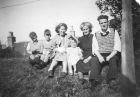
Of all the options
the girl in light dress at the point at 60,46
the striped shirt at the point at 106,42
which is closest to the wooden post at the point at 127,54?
the striped shirt at the point at 106,42

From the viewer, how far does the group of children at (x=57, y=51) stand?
3.97 metres

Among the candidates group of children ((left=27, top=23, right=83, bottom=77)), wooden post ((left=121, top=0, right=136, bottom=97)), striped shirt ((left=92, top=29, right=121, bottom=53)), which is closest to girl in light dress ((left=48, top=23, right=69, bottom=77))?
group of children ((left=27, top=23, right=83, bottom=77))

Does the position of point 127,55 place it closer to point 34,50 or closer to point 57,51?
point 57,51

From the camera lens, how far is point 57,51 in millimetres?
4219

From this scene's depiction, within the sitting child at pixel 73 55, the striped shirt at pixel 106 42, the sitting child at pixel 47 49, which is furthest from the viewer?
the sitting child at pixel 47 49

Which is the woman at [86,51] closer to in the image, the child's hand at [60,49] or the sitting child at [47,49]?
the child's hand at [60,49]

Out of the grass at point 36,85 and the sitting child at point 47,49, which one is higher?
the sitting child at point 47,49

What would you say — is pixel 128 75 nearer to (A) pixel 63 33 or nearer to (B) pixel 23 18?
(A) pixel 63 33

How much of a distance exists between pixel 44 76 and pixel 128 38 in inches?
75.6

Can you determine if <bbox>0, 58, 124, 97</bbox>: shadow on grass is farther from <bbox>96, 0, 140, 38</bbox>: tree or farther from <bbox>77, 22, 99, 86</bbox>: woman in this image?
<bbox>96, 0, 140, 38</bbox>: tree

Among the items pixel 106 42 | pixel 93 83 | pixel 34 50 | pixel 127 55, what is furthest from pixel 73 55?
pixel 127 55

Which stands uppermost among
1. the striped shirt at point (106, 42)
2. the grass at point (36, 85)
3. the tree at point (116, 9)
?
the tree at point (116, 9)

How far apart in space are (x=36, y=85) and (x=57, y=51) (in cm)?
82

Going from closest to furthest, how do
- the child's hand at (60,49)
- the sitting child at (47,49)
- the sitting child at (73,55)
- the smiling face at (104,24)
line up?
1. the smiling face at (104,24)
2. the sitting child at (73,55)
3. the child's hand at (60,49)
4. the sitting child at (47,49)
